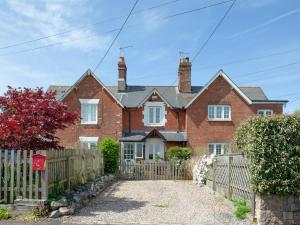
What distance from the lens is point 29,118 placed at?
13297 mm

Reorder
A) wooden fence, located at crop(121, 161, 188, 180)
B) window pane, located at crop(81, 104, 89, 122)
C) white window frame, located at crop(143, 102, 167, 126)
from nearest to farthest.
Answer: wooden fence, located at crop(121, 161, 188, 180), window pane, located at crop(81, 104, 89, 122), white window frame, located at crop(143, 102, 167, 126)

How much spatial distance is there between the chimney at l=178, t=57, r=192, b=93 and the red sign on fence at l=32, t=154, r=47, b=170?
2638 centimetres

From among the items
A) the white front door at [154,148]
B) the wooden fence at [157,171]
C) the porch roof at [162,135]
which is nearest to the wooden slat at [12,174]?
the wooden fence at [157,171]

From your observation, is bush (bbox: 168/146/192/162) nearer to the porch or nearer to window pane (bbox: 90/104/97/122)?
the porch

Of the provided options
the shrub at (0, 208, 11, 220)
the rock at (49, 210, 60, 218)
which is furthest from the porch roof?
the shrub at (0, 208, 11, 220)

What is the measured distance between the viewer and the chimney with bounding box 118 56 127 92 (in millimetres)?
38188

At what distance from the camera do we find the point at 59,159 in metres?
14.1

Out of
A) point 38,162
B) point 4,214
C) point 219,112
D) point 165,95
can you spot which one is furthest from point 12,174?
point 165,95

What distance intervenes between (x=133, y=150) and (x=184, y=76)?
8092 millimetres

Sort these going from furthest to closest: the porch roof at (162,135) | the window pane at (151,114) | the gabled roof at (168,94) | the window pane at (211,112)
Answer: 1. the window pane at (151,114)
2. the window pane at (211,112)
3. the gabled roof at (168,94)
4. the porch roof at (162,135)

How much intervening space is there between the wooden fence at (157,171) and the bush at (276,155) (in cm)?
1742

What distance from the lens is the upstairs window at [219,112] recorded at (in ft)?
119

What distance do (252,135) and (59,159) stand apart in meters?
6.23

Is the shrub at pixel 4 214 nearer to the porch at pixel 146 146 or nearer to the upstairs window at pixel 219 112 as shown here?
the porch at pixel 146 146
